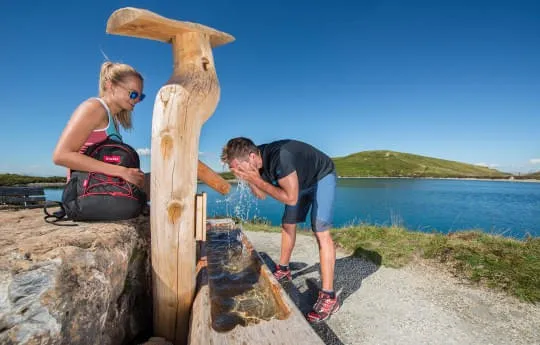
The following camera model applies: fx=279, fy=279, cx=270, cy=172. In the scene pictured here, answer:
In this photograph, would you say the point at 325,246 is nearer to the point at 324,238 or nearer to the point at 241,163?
the point at 324,238

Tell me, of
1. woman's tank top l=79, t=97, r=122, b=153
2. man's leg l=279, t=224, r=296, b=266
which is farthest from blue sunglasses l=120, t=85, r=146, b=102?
man's leg l=279, t=224, r=296, b=266

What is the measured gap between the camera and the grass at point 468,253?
491 centimetres

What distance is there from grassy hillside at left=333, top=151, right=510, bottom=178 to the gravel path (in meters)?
95.1

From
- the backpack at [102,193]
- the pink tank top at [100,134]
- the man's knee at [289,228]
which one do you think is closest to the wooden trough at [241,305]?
the man's knee at [289,228]

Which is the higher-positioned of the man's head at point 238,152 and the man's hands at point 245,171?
the man's head at point 238,152

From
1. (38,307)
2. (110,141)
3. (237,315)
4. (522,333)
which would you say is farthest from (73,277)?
(522,333)

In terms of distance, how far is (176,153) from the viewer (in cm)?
262

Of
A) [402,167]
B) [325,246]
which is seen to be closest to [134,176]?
[325,246]

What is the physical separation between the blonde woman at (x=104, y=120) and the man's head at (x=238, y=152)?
1.08 m

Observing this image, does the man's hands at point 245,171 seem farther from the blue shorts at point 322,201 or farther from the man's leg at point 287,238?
the man's leg at point 287,238

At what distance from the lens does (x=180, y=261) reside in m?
2.80

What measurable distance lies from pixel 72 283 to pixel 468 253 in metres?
6.99

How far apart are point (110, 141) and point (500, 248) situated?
25.4 feet

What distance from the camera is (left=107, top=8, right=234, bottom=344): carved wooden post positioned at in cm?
260
